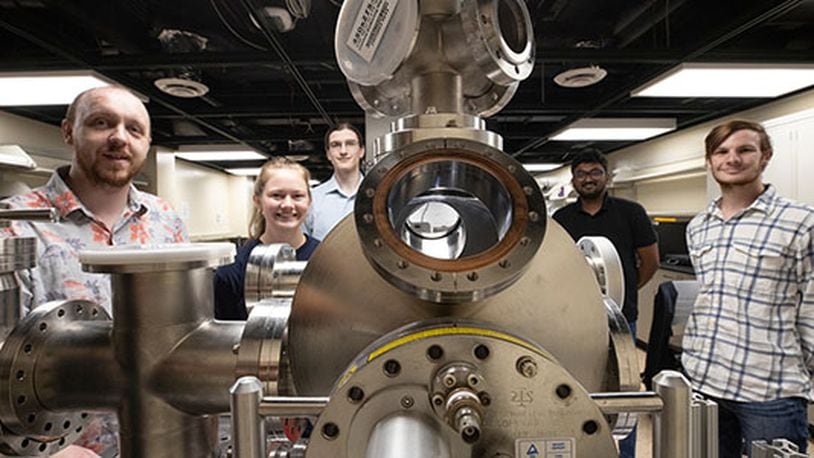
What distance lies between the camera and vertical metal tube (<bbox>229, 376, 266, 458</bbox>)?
1.35 ft

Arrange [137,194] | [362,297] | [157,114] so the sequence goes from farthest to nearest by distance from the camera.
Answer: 1. [157,114]
2. [137,194]
3. [362,297]

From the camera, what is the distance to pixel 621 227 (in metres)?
2.51

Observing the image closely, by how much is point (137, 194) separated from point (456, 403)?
128cm

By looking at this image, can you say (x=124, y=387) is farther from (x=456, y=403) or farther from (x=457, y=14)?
(x=457, y=14)

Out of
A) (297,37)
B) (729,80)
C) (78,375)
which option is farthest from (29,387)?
(729,80)

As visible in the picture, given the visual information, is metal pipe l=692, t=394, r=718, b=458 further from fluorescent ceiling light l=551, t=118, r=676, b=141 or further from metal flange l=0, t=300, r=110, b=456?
fluorescent ceiling light l=551, t=118, r=676, b=141

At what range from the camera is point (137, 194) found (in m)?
1.36

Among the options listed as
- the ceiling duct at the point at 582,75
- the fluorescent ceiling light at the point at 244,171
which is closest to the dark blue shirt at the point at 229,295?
the ceiling duct at the point at 582,75

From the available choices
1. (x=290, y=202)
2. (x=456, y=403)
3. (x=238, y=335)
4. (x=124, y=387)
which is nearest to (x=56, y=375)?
(x=124, y=387)

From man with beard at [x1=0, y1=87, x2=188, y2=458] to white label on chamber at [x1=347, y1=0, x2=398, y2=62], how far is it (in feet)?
2.61

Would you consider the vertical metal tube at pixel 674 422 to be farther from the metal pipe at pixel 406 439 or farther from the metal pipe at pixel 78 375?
the metal pipe at pixel 78 375

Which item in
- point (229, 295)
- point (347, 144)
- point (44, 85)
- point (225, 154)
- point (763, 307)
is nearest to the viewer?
point (229, 295)

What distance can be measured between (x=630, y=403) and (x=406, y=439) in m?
0.21

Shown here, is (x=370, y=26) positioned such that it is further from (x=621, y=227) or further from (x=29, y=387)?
(x=621, y=227)
